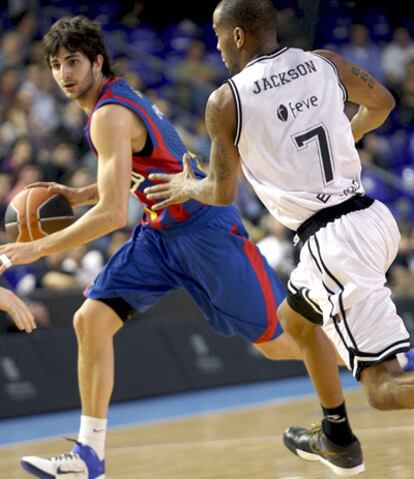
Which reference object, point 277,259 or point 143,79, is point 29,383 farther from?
point 143,79

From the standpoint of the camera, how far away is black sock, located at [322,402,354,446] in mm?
5031

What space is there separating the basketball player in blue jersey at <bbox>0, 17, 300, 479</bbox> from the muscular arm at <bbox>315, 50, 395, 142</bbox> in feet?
3.19

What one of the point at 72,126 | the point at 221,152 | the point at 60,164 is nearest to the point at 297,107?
the point at 221,152

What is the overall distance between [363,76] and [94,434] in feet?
6.73

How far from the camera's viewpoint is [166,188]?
481 cm

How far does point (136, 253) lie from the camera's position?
5.71 metres

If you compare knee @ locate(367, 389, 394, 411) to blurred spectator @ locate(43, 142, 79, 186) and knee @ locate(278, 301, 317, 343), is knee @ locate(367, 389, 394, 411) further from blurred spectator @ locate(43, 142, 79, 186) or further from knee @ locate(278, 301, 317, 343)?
blurred spectator @ locate(43, 142, 79, 186)

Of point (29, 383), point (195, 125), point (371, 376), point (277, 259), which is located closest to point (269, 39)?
point (371, 376)

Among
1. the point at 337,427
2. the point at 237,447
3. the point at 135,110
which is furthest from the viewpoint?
the point at 237,447

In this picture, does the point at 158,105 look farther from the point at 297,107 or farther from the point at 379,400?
the point at 379,400

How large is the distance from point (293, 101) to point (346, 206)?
0.47 metres

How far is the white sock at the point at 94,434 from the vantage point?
211 inches

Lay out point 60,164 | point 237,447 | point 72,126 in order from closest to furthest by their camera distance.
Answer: point 237,447 → point 60,164 → point 72,126

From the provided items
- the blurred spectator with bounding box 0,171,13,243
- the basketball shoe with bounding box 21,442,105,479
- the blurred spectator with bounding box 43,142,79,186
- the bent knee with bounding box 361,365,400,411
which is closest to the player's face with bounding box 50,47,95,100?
the basketball shoe with bounding box 21,442,105,479
